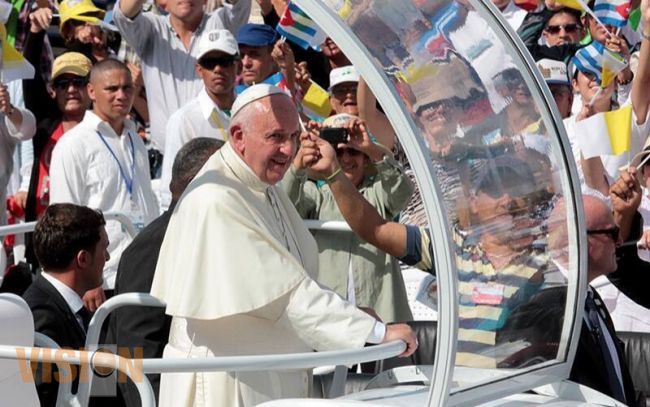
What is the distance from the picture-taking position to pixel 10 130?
337 inches

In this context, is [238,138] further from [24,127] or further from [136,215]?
[24,127]

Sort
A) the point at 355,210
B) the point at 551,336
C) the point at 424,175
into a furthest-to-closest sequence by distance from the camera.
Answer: the point at 355,210, the point at 551,336, the point at 424,175

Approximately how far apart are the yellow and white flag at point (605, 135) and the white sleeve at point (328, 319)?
2461 millimetres

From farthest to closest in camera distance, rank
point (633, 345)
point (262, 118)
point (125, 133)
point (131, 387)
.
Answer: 1. point (125, 133)
2. point (633, 345)
3. point (131, 387)
4. point (262, 118)

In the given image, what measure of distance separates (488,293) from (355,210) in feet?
5.47

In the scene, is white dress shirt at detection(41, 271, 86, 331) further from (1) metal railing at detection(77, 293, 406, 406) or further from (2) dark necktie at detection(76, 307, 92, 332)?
(1) metal railing at detection(77, 293, 406, 406)

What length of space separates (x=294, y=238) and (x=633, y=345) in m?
2.10

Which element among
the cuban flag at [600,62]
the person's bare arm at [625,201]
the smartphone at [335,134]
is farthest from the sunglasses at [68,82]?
the person's bare arm at [625,201]

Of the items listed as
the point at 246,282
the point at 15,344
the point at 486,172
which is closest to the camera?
the point at 15,344

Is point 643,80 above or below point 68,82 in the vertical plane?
below

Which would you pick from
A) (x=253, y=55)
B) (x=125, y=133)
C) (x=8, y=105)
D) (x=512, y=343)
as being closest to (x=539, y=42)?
(x=253, y=55)

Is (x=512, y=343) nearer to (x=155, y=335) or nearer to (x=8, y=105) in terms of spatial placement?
(x=155, y=335)

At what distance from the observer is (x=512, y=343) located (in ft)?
14.4

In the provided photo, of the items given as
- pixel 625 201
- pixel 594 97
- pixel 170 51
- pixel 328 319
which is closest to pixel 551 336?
pixel 328 319
